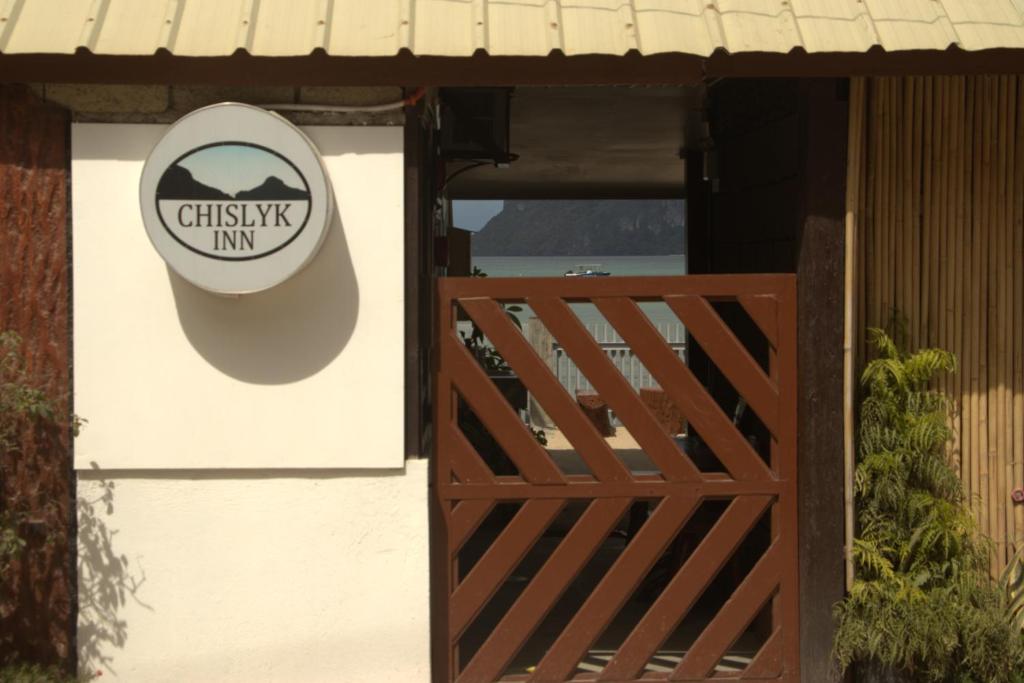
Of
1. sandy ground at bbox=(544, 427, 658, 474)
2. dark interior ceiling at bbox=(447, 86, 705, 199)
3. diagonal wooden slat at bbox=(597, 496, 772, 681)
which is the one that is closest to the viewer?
diagonal wooden slat at bbox=(597, 496, 772, 681)

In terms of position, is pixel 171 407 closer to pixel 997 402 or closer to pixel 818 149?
pixel 818 149

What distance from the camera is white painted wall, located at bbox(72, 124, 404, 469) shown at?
17.1ft

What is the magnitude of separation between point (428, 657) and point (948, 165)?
3.24 metres

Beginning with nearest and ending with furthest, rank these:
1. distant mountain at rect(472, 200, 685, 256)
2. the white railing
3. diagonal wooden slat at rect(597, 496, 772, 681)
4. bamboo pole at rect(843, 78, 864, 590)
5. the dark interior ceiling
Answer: bamboo pole at rect(843, 78, 864, 590), diagonal wooden slat at rect(597, 496, 772, 681), the dark interior ceiling, the white railing, distant mountain at rect(472, 200, 685, 256)

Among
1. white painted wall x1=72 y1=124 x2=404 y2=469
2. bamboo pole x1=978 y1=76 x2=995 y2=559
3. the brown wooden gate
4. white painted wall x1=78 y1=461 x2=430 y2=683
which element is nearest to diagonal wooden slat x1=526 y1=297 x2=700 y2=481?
the brown wooden gate

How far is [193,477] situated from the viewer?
526cm

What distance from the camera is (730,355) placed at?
555 cm

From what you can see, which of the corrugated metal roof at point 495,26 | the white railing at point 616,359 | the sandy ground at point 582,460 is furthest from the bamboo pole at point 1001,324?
the white railing at point 616,359

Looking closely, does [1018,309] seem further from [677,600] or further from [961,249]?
[677,600]

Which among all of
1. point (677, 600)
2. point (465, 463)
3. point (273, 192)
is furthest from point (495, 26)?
point (677, 600)

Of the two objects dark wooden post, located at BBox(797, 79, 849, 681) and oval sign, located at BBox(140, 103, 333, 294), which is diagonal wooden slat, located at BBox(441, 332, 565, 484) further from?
dark wooden post, located at BBox(797, 79, 849, 681)

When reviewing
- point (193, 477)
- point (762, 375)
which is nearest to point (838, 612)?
point (762, 375)

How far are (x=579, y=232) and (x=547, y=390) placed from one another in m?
138

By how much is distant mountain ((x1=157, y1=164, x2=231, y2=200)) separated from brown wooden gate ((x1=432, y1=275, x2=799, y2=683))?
3.53 ft
